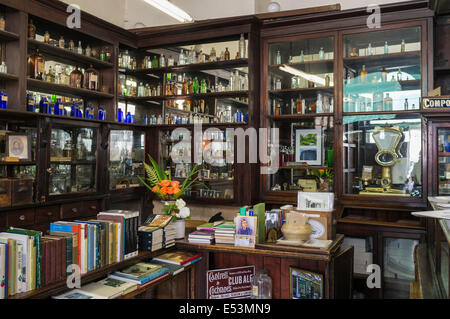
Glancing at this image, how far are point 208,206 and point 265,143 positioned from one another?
1166mm

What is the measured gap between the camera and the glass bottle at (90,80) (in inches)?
195

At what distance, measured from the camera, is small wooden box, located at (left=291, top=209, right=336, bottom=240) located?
2764mm

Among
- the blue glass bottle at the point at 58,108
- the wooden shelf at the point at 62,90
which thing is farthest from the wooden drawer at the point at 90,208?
the wooden shelf at the point at 62,90

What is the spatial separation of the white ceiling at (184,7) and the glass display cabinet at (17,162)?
211 centimetres

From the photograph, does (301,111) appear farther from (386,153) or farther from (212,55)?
(212,55)

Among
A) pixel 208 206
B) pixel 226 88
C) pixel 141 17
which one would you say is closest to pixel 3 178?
pixel 208 206

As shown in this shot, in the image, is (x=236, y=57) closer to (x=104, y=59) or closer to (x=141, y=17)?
(x=104, y=59)

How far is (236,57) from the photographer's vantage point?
16.5 ft

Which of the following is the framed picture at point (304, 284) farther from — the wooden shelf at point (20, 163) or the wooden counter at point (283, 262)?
the wooden shelf at point (20, 163)

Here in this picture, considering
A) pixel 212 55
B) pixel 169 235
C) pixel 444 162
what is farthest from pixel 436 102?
pixel 212 55

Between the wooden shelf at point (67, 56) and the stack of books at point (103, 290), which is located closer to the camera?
the stack of books at point (103, 290)

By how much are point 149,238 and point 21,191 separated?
189 cm

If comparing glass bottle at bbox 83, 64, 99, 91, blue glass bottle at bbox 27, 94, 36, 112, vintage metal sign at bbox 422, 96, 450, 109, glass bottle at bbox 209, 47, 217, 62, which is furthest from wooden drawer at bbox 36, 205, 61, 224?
vintage metal sign at bbox 422, 96, 450, 109

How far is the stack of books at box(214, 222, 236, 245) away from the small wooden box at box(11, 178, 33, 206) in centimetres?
216
